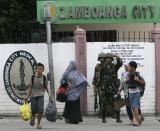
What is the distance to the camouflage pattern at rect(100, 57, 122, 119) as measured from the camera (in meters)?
16.6

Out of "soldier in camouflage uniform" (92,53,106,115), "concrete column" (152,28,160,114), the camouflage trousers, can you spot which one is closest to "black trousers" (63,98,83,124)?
the camouflage trousers

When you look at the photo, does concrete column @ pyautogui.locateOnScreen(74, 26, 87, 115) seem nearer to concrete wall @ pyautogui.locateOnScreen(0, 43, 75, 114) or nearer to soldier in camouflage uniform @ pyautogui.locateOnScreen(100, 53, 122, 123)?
concrete wall @ pyautogui.locateOnScreen(0, 43, 75, 114)

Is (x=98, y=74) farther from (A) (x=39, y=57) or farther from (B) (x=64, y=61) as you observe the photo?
(A) (x=39, y=57)

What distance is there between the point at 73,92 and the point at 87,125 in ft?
3.16

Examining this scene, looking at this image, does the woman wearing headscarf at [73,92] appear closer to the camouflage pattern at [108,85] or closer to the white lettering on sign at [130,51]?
the camouflage pattern at [108,85]

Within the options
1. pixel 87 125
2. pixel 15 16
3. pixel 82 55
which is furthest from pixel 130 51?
pixel 15 16

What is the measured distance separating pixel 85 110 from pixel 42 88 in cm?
340

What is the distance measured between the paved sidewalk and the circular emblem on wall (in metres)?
0.97

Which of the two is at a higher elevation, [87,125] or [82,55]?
[82,55]

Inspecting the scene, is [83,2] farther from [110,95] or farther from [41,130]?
[41,130]

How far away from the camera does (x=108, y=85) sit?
54.4ft

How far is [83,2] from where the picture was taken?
64.0ft

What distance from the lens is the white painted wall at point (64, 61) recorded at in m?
18.4

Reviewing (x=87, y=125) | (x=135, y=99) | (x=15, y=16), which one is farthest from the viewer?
(x=15, y=16)
